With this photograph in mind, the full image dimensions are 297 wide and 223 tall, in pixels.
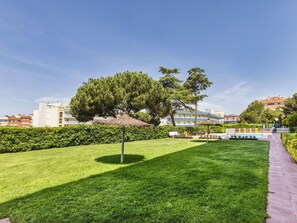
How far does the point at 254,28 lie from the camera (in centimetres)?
1567

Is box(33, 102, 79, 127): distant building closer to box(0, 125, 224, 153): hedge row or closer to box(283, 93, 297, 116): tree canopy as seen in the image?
box(0, 125, 224, 153): hedge row

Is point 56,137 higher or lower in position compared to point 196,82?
lower

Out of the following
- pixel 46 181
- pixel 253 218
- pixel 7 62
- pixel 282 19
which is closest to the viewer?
pixel 253 218

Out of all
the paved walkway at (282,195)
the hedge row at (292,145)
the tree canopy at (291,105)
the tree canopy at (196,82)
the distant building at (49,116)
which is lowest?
the paved walkway at (282,195)

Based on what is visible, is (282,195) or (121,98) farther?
(121,98)

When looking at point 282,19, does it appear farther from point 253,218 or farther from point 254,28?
point 253,218

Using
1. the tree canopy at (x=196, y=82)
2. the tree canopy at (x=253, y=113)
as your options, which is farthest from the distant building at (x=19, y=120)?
the tree canopy at (x=253, y=113)

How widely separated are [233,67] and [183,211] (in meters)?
24.2

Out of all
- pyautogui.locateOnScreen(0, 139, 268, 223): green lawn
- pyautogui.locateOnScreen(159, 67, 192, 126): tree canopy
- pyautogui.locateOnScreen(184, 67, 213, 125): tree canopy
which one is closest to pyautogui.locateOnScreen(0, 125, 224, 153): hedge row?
pyautogui.locateOnScreen(0, 139, 268, 223): green lawn

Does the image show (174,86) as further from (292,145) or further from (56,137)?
(292,145)

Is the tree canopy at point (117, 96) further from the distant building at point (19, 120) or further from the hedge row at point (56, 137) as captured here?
the distant building at point (19, 120)

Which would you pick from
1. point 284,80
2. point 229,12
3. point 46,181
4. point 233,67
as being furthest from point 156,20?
point 284,80

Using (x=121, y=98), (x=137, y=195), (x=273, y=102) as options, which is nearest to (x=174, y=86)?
(x=121, y=98)

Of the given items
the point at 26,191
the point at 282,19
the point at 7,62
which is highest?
the point at 282,19
